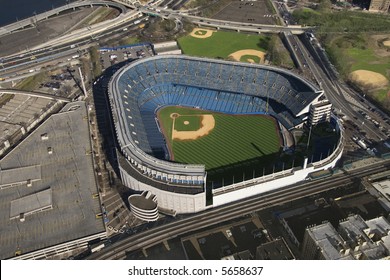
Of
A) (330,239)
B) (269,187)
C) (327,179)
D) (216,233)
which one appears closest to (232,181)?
(269,187)

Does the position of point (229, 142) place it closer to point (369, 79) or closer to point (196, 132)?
point (196, 132)

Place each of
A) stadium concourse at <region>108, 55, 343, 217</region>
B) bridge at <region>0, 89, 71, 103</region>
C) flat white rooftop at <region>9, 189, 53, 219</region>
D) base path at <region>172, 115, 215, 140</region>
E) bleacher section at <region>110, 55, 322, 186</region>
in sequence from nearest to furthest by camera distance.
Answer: flat white rooftop at <region>9, 189, 53, 219</region>, stadium concourse at <region>108, 55, 343, 217</region>, base path at <region>172, 115, 215, 140</region>, bleacher section at <region>110, 55, 322, 186</region>, bridge at <region>0, 89, 71, 103</region>

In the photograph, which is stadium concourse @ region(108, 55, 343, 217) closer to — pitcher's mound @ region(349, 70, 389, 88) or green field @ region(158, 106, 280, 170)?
green field @ region(158, 106, 280, 170)

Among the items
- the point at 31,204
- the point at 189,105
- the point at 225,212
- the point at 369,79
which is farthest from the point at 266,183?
the point at 369,79

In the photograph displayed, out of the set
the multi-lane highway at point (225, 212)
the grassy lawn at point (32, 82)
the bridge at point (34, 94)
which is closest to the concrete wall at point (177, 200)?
the multi-lane highway at point (225, 212)

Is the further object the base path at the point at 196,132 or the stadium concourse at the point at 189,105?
the base path at the point at 196,132

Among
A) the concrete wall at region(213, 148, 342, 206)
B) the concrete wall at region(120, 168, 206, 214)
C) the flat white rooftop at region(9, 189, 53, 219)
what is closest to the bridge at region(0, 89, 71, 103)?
the flat white rooftop at region(9, 189, 53, 219)

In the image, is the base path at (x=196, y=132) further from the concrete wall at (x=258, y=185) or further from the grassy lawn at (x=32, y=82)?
the grassy lawn at (x=32, y=82)
